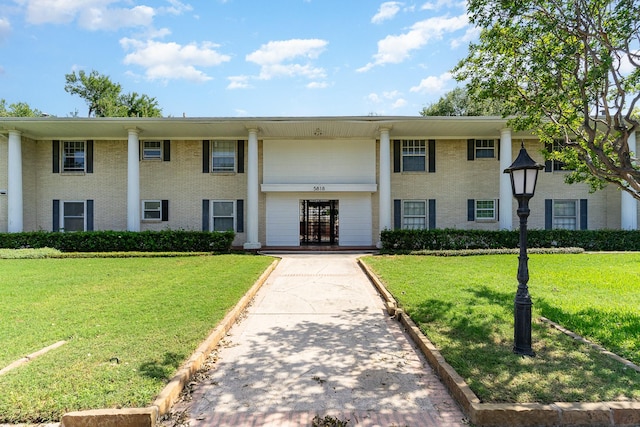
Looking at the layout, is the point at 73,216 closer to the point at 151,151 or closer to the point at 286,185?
the point at 151,151

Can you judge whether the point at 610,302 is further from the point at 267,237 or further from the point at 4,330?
the point at 267,237

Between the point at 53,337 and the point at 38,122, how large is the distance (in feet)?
44.5

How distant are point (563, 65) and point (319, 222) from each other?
1190cm

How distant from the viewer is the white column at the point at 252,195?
15.1 metres

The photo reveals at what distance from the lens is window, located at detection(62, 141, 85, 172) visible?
16.8 meters

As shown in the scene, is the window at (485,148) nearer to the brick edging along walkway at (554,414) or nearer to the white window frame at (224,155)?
the white window frame at (224,155)

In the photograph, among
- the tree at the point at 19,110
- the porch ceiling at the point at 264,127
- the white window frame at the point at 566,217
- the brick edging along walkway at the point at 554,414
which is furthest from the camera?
the tree at the point at 19,110

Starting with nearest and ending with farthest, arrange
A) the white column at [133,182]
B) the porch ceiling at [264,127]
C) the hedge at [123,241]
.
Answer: the porch ceiling at [264,127] → the hedge at [123,241] → the white column at [133,182]

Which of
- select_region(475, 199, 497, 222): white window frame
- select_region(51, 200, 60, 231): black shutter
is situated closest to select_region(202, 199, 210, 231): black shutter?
select_region(51, 200, 60, 231): black shutter

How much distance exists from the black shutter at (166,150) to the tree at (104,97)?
21725 millimetres

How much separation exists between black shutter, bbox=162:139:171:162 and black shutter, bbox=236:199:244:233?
Result: 3.85 m

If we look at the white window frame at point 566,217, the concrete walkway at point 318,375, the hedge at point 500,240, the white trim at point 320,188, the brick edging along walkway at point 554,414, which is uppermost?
the white trim at point 320,188

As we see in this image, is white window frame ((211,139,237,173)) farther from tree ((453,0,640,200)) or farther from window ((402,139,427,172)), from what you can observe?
tree ((453,0,640,200))

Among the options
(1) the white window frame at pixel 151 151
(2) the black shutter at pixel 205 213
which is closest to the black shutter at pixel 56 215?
(1) the white window frame at pixel 151 151
